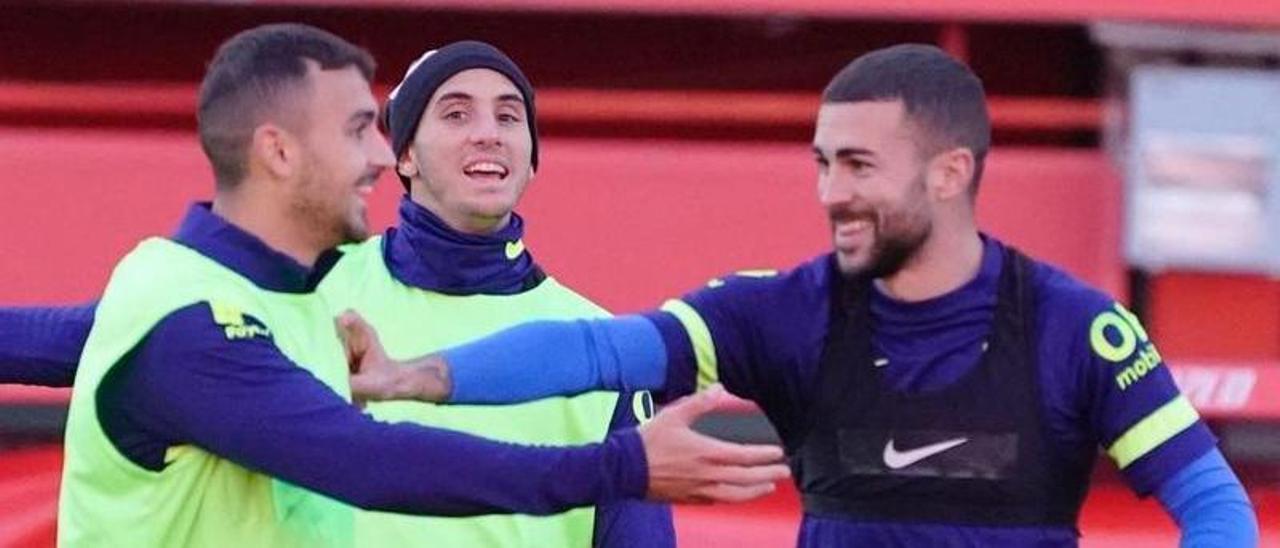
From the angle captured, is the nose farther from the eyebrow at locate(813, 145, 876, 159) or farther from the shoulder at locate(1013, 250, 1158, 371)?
the shoulder at locate(1013, 250, 1158, 371)

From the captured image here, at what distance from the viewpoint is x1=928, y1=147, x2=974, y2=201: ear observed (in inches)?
157

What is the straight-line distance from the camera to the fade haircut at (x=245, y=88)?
3.68m

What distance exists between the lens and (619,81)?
8.88 metres

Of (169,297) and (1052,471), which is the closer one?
(169,297)

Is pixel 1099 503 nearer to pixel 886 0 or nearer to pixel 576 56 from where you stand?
pixel 886 0

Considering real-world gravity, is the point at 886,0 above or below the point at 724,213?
above

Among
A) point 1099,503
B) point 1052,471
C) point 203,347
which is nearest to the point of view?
point 203,347

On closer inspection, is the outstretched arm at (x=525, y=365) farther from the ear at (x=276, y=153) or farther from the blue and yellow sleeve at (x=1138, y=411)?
the blue and yellow sleeve at (x=1138, y=411)

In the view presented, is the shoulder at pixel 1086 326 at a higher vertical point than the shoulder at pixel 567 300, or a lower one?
higher

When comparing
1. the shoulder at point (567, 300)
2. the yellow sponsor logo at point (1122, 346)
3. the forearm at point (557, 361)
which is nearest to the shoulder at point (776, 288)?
the forearm at point (557, 361)

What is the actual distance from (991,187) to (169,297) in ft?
14.2

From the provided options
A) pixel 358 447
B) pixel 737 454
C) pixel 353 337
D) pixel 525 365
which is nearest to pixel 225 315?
pixel 358 447

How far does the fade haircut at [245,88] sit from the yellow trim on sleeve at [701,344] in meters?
0.61

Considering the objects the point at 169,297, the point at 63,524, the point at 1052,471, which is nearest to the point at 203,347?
the point at 169,297
